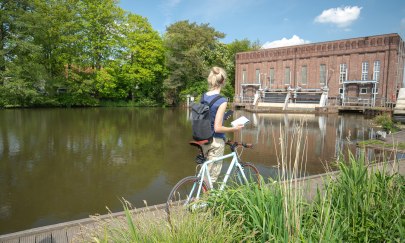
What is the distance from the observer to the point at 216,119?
3947 millimetres

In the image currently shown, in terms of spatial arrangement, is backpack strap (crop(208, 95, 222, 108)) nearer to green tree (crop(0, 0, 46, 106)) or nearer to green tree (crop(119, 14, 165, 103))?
green tree (crop(0, 0, 46, 106))

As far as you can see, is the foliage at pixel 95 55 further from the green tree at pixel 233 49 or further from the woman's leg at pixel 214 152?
the woman's leg at pixel 214 152

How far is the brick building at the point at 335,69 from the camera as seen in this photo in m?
35.7

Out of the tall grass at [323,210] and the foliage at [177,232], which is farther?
the tall grass at [323,210]

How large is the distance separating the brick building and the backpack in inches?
1448

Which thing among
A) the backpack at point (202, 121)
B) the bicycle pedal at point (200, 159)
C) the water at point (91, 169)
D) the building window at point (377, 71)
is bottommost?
the water at point (91, 169)

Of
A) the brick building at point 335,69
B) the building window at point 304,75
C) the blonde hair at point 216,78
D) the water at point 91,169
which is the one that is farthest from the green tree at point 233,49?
the blonde hair at point 216,78

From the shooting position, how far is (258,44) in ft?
230

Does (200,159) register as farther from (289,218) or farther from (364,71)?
(364,71)

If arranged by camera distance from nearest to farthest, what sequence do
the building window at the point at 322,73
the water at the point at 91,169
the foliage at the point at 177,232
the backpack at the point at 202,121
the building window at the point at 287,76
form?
the foliage at the point at 177,232, the backpack at the point at 202,121, the water at the point at 91,169, the building window at the point at 322,73, the building window at the point at 287,76

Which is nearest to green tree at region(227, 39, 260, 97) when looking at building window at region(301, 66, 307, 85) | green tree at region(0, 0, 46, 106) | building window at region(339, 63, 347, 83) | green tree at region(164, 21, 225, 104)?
green tree at region(164, 21, 225, 104)

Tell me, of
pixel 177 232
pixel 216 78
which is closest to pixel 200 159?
pixel 216 78

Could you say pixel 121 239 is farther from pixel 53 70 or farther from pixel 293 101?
pixel 293 101

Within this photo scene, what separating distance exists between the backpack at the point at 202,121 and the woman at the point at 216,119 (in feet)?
0.28
